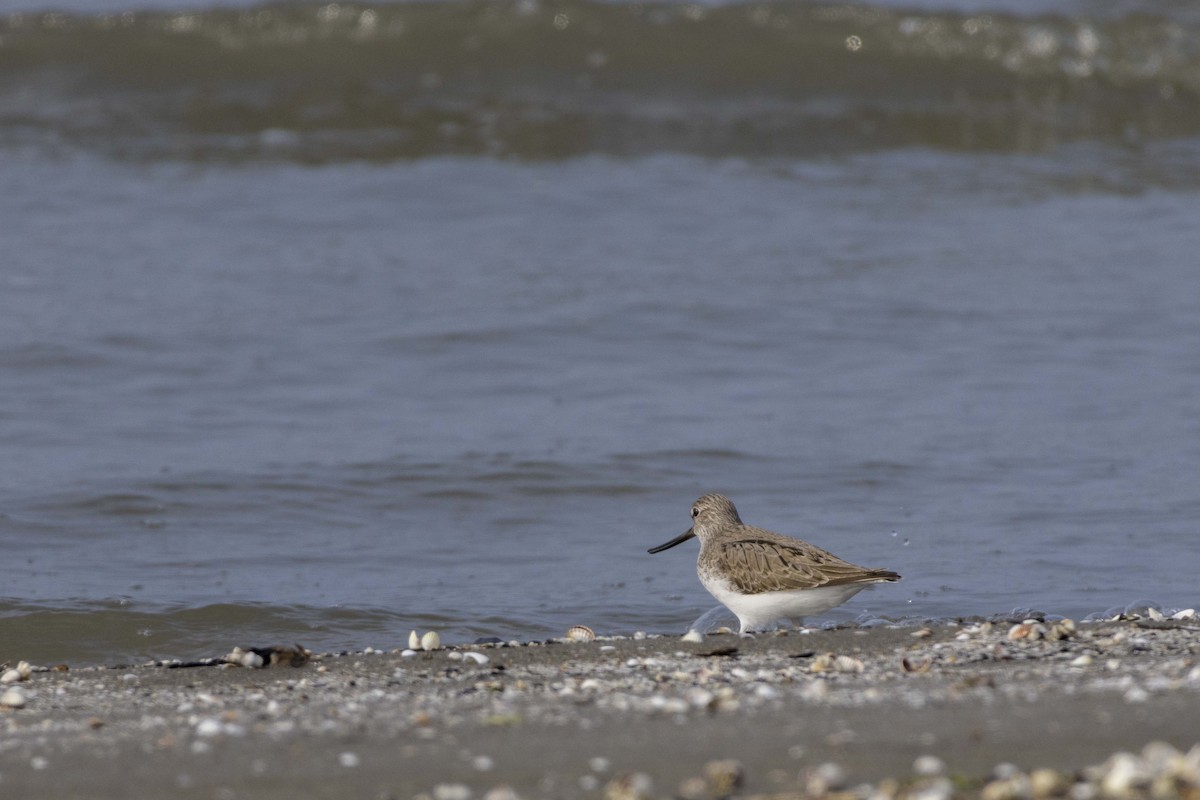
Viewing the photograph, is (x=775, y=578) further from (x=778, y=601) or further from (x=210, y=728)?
(x=210, y=728)

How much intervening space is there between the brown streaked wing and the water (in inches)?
18.1

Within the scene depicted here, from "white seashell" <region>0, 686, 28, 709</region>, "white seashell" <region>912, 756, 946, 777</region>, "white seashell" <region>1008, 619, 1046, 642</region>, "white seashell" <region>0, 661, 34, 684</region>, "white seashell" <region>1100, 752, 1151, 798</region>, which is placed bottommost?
"white seashell" <region>0, 661, 34, 684</region>

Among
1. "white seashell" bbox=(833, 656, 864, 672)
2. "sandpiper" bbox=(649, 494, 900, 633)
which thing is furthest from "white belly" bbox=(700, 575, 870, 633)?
"white seashell" bbox=(833, 656, 864, 672)

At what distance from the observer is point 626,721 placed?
379 cm

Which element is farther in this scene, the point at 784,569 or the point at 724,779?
the point at 784,569

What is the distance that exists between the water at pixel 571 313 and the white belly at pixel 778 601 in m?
0.36

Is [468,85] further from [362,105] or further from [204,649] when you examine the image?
[204,649]

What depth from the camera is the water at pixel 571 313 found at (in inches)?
256

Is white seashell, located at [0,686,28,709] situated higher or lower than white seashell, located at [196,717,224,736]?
lower

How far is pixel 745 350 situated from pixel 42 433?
403 centimetres

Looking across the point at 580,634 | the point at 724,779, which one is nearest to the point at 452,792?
the point at 724,779

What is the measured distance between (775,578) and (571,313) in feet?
14.9

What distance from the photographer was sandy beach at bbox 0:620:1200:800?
3.31m

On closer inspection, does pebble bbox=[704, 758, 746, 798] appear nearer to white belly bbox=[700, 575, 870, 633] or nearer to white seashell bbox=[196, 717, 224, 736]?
white seashell bbox=[196, 717, 224, 736]
